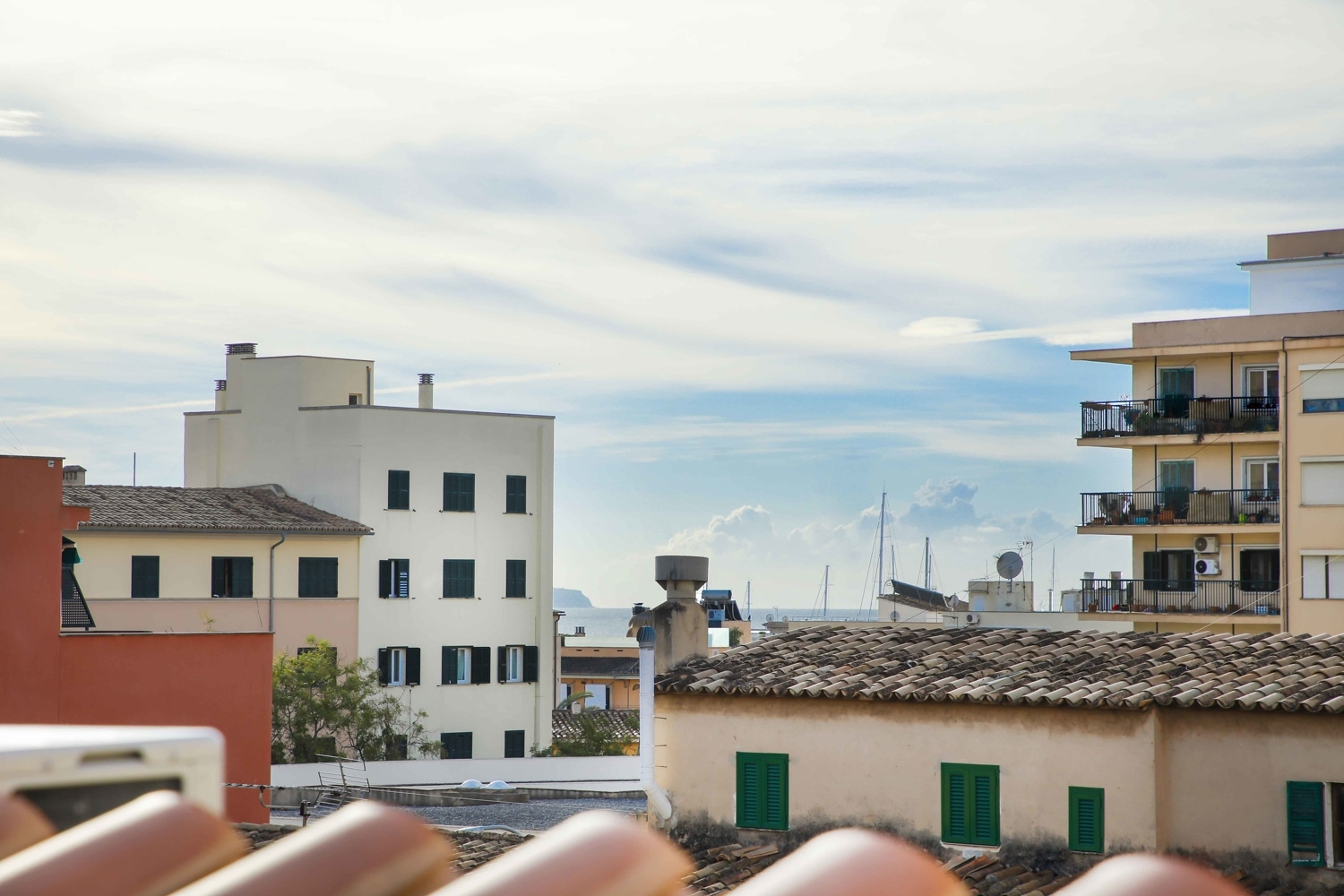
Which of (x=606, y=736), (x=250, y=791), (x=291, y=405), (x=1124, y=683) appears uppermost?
(x=291, y=405)

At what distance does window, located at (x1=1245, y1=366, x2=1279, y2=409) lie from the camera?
156ft

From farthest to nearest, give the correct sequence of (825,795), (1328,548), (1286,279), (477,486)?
(477,486), (1286,279), (1328,548), (825,795)

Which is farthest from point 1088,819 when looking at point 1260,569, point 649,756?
point 1260,569

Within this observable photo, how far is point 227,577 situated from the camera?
52031 mm

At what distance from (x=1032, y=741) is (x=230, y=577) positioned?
1492 inches

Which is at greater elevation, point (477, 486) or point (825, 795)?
point (477, 486)

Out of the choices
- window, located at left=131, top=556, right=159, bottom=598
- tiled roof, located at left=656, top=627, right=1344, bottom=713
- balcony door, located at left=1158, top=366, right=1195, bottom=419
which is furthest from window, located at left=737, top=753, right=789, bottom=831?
window, located at left=131, top=556, right=159, bottom=598

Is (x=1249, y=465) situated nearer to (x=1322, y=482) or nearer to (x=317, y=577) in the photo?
(x=1322, y=482)

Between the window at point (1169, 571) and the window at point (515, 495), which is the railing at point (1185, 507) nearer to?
the window at point (1169, 571)

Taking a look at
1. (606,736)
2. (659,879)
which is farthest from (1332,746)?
(606,736)

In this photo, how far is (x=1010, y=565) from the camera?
5084cm

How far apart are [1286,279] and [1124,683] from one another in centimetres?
3410

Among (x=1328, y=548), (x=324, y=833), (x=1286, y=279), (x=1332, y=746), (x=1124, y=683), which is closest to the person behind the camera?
(x=324, y=833)

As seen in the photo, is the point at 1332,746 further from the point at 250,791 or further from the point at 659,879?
the point at 659,879
